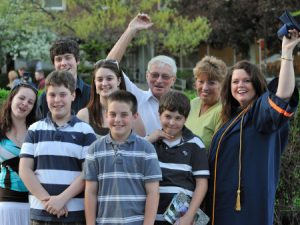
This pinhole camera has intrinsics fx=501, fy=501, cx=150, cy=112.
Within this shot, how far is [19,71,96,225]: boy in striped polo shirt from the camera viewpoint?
11.6ft

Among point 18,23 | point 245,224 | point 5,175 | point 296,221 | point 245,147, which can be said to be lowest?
point 296,221

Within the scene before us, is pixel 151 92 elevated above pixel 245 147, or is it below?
above

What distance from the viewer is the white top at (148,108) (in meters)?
4.32

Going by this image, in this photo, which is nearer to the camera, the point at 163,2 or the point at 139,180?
the point at 139,180

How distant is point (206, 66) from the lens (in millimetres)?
4152

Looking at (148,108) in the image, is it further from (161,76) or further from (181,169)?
(181,169)

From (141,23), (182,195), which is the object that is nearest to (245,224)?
(182,195)

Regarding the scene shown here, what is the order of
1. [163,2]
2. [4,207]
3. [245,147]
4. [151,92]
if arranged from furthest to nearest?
1. [163,2]
2. [151,92]
3. [4,207]
4. [245,147]

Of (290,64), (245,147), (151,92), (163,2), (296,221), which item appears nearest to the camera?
(290,64)

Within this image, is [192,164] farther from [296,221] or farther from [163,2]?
[163,2]

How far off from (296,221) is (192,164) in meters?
2.56

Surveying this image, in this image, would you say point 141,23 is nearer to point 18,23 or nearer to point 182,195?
point 182,195


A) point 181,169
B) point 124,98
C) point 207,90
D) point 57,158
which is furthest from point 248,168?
point 57,158

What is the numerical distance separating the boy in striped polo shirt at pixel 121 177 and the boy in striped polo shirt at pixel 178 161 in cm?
18
